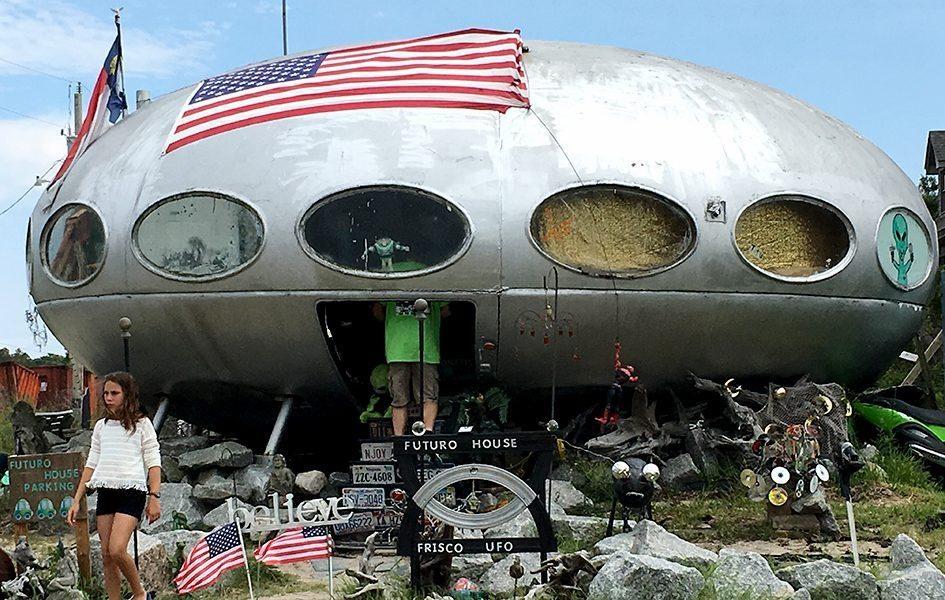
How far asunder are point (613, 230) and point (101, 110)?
670cm

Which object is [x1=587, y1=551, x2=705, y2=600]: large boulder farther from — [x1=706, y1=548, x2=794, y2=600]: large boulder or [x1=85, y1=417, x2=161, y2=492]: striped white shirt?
[x1=85, y1=417, x2=161, y2=492]: striped white shirt

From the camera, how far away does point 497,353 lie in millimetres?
12750

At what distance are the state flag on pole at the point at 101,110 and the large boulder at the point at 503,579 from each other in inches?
341

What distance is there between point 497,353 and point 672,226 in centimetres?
218

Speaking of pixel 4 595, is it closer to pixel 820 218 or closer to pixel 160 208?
pixel 160 208

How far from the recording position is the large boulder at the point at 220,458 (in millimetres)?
12562

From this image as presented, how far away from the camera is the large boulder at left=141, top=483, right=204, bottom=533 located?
11.4 m

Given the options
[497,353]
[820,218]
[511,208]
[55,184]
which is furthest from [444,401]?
[55,184]

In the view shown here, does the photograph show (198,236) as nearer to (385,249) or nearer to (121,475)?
(385,249)

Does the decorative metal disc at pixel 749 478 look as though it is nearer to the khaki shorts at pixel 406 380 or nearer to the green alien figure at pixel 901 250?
the khaki shorts at pixel 406 380

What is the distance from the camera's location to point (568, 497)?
11750 mm

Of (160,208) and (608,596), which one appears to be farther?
(160,208)

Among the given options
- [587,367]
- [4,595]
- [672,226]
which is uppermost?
[672,226]

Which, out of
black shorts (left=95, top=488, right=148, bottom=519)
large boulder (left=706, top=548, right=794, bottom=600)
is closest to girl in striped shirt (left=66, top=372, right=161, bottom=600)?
black shorts (left=95, top=488, right=148, bottom=519)
